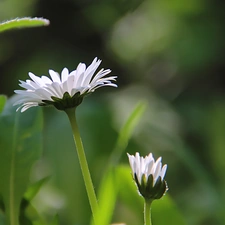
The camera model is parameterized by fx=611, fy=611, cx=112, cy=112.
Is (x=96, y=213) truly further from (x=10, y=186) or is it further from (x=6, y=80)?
(x=6, y=80)

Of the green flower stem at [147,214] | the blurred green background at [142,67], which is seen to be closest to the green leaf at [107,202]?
the green flower stem at [147,214]

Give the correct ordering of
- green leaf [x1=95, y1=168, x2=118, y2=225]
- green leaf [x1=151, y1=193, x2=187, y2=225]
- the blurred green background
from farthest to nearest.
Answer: the blurred green background < green leaf [x1=151, y1=193, x2=187, y2=225] < green leaf [x1=95, y1=168, x2=118, y2=225]

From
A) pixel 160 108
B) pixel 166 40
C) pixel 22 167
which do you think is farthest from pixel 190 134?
pixel 22 167

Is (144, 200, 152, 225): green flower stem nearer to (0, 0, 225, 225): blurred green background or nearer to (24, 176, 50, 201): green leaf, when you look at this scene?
(24, 176, 50, 201): green leaf

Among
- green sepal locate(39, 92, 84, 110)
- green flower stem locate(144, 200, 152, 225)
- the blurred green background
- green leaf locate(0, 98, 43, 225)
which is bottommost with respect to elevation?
green flower stem locate(144, 200, 152, 225)

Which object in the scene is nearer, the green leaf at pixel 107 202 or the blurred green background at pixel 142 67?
the green leaf at pixel 107 202

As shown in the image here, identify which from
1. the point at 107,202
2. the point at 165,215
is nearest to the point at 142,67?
the point at 165,215

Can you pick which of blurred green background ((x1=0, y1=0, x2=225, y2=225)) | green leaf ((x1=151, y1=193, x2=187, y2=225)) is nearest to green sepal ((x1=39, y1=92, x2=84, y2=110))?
green leaf ((x1=151, y1=193, x2=187, y2=225))

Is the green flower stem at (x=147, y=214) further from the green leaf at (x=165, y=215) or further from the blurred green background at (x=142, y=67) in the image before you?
the blurred green background at (x=142, y=67)
